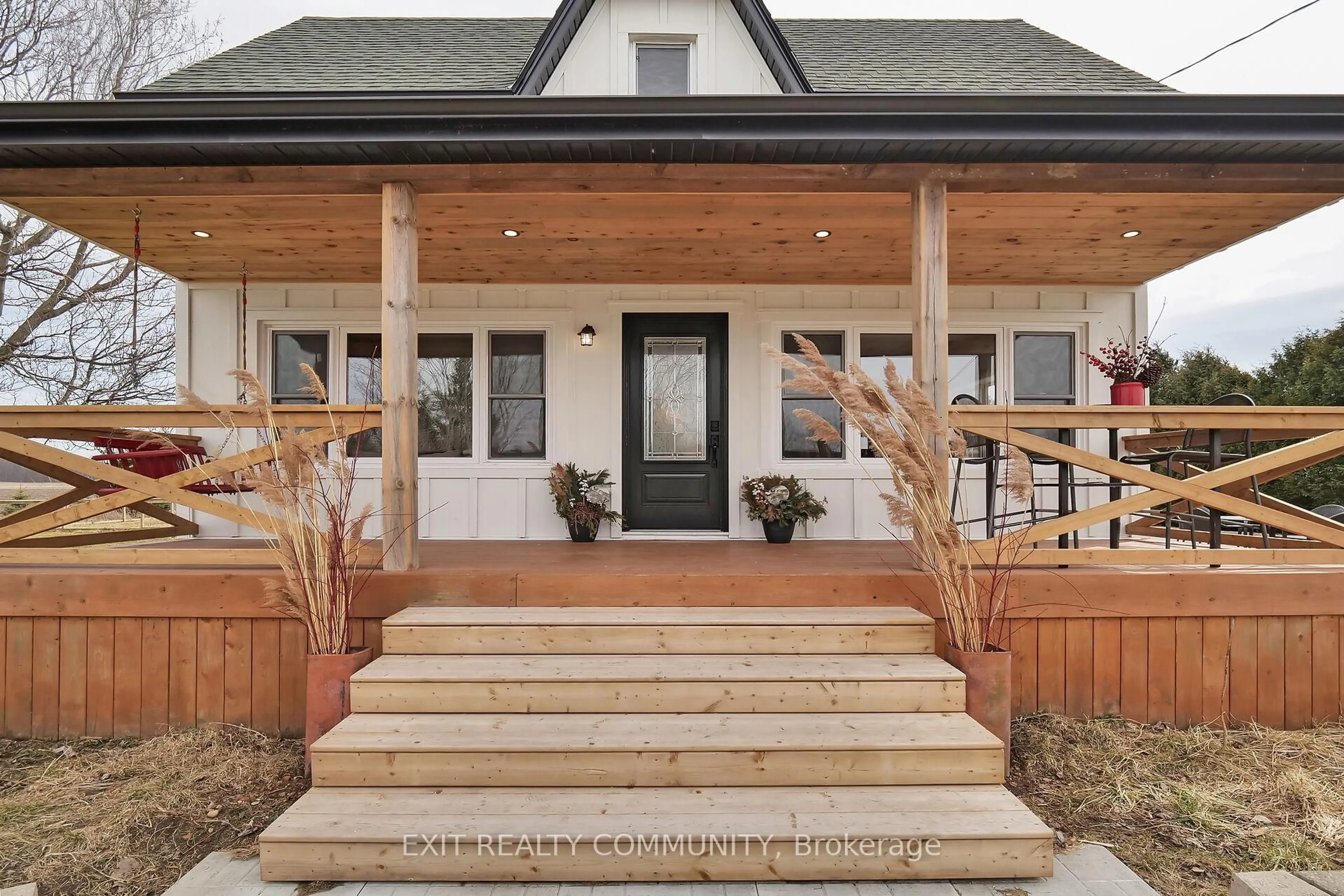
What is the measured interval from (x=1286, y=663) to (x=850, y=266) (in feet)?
11.4

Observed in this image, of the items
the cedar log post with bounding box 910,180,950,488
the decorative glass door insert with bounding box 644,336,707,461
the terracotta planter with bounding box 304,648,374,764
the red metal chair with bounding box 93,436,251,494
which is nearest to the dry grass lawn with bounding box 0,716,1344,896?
the terracotta planter with bounding box 304,648,374,764

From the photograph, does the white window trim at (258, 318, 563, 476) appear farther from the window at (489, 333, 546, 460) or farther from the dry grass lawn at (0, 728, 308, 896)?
the dry grass lawn at (0, 728, 308, 896)

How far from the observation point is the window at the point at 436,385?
19.2ft

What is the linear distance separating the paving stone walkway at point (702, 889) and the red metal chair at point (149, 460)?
6.46 ft

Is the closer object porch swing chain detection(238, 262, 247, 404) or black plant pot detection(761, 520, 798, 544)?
black plant pot detection(761, 520, 798, 544)

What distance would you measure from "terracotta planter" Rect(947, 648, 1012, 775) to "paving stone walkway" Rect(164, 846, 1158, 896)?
63 centimetres

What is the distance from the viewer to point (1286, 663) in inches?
137

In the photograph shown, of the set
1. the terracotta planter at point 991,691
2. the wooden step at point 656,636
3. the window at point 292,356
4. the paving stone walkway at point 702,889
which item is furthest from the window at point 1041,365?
the window at point 292,356

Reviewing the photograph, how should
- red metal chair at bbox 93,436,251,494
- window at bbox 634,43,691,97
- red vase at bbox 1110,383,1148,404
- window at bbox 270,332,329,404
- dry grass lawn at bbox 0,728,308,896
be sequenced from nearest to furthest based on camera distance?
dry grass lawn at bbox 0,728,308,896
red metal chair at bbox 93,436,251,494
red vase at bbox 1110,383,1148,404
window at bbox 270,332,329,404
window at bbox 634,43,691,97

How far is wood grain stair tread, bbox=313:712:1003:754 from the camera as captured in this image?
2590mm

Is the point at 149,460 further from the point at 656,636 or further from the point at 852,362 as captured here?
the point at 852,362

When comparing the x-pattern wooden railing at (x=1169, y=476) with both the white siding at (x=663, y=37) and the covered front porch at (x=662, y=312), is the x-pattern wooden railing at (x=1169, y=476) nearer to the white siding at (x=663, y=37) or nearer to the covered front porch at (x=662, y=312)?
the covered front porch at (x=662, y=312)

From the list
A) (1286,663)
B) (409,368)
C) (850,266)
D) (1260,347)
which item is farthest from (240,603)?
(1260,347)

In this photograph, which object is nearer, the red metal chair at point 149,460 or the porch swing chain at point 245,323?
the red metal chair at point 149,460
